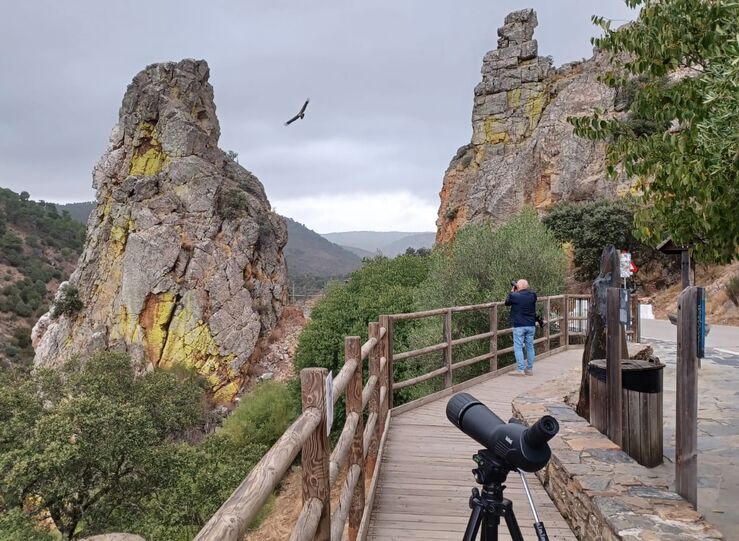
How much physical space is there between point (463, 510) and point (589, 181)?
32934mm

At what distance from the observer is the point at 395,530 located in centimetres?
392

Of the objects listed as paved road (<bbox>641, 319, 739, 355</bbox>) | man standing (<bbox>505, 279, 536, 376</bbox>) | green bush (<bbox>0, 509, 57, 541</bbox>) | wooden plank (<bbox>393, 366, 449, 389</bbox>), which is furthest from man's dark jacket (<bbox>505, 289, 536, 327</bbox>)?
green bush (<bbox>0, 509, 57, 541</bbox>)

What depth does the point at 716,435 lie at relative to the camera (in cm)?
579

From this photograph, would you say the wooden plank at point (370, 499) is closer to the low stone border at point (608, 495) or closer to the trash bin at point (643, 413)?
the low stone border at point (608, 495)

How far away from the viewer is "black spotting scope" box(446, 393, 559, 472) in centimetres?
174

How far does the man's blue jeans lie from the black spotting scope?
7.46 m

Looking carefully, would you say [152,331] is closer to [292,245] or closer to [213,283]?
[213,283]

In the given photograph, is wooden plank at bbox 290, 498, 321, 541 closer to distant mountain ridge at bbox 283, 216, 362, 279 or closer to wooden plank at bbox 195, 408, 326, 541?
wooden plank at bbox 195, 408, 326, 541

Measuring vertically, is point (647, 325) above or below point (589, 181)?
below

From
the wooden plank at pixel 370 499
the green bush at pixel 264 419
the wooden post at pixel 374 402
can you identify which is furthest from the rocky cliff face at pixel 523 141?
A: the wooden plank at pixel 370 499

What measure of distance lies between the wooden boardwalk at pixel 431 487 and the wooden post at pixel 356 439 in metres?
0.39

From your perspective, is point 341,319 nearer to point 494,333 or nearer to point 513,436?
point 494,333

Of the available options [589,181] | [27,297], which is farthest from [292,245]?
[589,181]

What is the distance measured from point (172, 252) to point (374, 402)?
3108 cm
